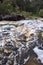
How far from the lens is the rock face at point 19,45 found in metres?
7.60

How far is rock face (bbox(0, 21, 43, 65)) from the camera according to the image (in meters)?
7.60

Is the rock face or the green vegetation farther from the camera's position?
the green vegetation

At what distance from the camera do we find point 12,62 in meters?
7.56

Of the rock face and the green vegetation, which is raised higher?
the rock face

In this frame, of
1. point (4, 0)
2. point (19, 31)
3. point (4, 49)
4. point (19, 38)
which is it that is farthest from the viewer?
point (4, 0)

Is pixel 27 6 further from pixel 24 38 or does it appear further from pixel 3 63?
pixel 3 63

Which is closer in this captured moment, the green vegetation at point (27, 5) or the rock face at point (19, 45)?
the rock face at point (19, 45)

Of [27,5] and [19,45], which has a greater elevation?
[19,45]

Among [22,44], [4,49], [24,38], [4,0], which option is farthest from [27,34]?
[4,0]

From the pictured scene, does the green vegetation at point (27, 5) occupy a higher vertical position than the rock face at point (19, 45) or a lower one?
lower

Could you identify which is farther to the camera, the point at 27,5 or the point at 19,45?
the point at 27,5

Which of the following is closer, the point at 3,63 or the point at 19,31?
the point at 3,63

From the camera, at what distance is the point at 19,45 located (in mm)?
8234

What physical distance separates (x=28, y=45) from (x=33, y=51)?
431 millimetres
